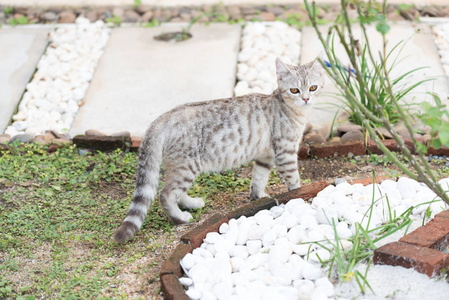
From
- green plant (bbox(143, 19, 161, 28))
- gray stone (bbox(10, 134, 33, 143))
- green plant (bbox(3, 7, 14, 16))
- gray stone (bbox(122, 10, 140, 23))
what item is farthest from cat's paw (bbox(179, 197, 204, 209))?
green plant (bbox(3, 7, 14, 16))

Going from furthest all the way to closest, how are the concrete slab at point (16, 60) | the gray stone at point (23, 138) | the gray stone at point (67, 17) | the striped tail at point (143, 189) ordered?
the gray stone at point (67, 17) → the concrete slab at point (16, 60) → the gray stone at point (23, 138) → the striped tail at point (143, 189)

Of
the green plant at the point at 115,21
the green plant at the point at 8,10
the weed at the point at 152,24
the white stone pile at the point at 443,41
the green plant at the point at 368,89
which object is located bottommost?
the green plant at the point at 8,10

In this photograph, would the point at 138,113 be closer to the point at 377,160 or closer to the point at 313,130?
the point at 313,130

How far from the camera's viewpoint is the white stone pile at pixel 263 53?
7242 millimetres

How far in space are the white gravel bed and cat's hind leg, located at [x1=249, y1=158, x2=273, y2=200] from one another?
57 centimetres

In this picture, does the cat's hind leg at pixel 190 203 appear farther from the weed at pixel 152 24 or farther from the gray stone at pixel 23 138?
the weed at pixel 152 24

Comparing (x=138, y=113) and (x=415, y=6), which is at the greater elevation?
(x=415, y=6)

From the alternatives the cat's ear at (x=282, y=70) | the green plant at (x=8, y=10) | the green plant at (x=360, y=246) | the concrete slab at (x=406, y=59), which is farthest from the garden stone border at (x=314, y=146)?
the green plant at (x=8, y=10)

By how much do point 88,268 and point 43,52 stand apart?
14.5 feet

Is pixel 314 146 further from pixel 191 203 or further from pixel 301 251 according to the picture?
pixel 301 251

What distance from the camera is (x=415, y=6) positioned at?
900cm

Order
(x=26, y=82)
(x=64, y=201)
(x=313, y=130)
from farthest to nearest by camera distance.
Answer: (x=26, y=82) → (x=313, y=130) → (x=64, y=201)

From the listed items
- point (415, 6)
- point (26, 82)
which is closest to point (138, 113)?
point (26, 82)

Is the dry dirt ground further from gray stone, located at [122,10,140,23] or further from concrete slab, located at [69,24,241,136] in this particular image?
gray stone, located at [122,10,140,23]
